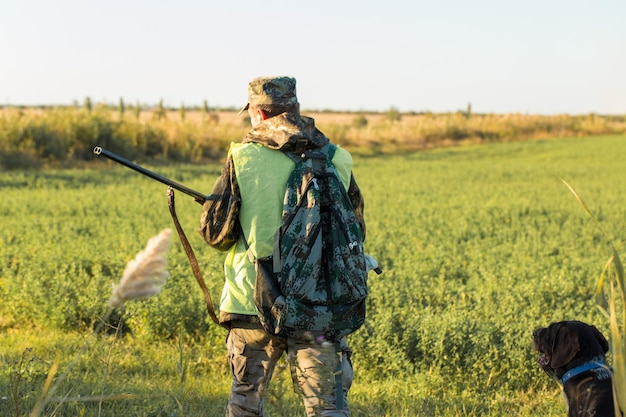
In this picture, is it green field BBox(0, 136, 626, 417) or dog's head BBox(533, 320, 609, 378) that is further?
green field BBox(0, 136, 626, 417)

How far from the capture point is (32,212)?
1541 cm

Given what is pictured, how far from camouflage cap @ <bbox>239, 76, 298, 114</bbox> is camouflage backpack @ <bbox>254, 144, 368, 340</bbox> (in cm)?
28

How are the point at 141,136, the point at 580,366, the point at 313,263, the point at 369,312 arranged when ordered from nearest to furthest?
the point at 313,263, the point at 580,366, the point at 369,312, the point at 141,136

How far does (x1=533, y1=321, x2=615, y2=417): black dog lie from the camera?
13.6ft

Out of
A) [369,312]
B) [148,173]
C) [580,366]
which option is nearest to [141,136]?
[369,312]

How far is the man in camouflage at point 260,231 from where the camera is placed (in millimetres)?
3861

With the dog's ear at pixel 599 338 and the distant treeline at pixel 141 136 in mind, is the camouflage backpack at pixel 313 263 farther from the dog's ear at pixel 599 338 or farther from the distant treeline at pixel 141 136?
the distant treeline at pixel 141 136

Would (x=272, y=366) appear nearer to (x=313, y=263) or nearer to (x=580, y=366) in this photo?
(x=313, y=263)

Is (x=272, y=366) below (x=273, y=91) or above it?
below

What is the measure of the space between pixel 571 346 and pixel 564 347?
0.15 ft

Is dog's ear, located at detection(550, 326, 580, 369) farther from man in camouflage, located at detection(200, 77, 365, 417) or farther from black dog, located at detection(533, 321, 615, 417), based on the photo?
man in camouflage, located at detection(200, 77, 365, 417)

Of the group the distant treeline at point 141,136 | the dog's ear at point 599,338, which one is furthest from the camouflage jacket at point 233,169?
the distant treeline at point 141,136

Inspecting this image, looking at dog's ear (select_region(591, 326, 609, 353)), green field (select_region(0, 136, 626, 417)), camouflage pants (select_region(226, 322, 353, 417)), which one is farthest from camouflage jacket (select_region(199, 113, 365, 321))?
dog's ear (select_region(591, 326, 609, 353))

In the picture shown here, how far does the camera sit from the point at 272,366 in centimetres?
405
